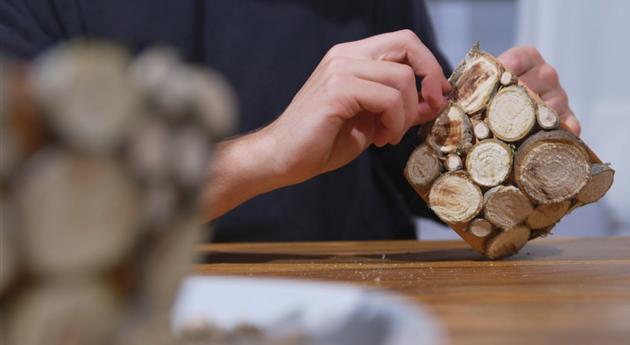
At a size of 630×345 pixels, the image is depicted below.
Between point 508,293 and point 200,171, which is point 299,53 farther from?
point 200,171

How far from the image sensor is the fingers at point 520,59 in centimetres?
111

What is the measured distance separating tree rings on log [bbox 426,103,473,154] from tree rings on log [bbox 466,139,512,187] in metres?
0.02

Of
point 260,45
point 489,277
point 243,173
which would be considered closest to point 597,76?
point 260,45

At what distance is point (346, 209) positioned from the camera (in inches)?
63.4

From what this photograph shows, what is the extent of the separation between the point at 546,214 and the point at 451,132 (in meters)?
0.14

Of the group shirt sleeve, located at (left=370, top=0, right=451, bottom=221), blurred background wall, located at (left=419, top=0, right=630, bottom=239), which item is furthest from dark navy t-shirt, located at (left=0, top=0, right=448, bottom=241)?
blurred background wall, located at (left=419, top=0, right=630, bottom=239)

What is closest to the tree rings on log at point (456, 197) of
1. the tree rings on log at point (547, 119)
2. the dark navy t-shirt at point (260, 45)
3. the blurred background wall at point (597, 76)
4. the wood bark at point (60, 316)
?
the tree rings on log at point (547, 119)

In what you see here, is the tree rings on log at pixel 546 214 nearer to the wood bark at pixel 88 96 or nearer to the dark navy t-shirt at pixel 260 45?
the dark navy t-shirt at pixel 260 45

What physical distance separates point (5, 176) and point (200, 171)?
0.07 m

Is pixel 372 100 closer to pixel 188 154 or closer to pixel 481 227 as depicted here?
pixel 481 227

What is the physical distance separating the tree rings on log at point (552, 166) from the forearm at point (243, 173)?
29cm

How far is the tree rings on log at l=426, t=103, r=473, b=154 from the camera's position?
0.92 meters

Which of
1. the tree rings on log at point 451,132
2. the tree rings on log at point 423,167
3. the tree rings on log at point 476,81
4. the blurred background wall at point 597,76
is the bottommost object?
the blurred background wall at point 597,76

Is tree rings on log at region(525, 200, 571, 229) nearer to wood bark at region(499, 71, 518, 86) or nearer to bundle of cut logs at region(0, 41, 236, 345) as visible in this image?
wood bark at region(499, 71, 518, 86)
